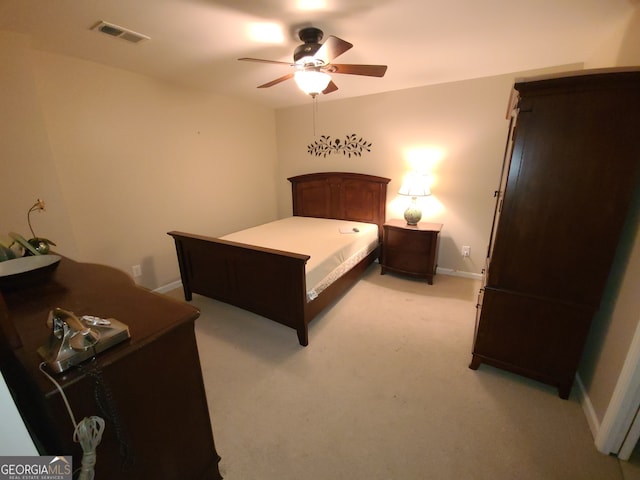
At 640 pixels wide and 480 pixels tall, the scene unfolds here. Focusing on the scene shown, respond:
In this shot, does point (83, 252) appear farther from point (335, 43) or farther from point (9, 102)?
point (335, 43)

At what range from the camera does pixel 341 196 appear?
3936mm

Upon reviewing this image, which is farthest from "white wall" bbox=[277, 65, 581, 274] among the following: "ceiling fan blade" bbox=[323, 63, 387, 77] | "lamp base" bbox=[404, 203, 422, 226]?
"ceiling fan blade" bbox=[323, 63, 387, 77]

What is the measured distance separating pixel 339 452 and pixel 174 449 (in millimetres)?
825

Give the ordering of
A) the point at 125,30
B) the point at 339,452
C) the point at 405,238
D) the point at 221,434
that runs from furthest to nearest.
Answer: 1. the point at 405,238
2. the point at 125,30
3. the point at 221,434
4. the point at 339,452

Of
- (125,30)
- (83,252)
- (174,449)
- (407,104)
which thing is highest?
(125,30)

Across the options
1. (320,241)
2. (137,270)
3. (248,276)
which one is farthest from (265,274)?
(137,270)

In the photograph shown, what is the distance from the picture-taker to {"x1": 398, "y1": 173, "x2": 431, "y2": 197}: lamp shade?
3164 mm

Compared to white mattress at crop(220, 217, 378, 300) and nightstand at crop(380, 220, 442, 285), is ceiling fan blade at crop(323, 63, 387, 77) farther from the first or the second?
nightstand at crop(380, 220, 442, 285)

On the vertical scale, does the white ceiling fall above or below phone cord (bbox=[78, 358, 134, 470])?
above

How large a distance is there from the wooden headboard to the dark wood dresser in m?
3.05

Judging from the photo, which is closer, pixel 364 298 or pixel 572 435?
A: pixel 572 435

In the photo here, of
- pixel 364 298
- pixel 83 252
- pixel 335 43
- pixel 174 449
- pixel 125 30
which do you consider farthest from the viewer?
pixel 364 298

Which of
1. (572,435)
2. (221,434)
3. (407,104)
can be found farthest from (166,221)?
(572,435)

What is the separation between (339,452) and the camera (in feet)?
4.69
